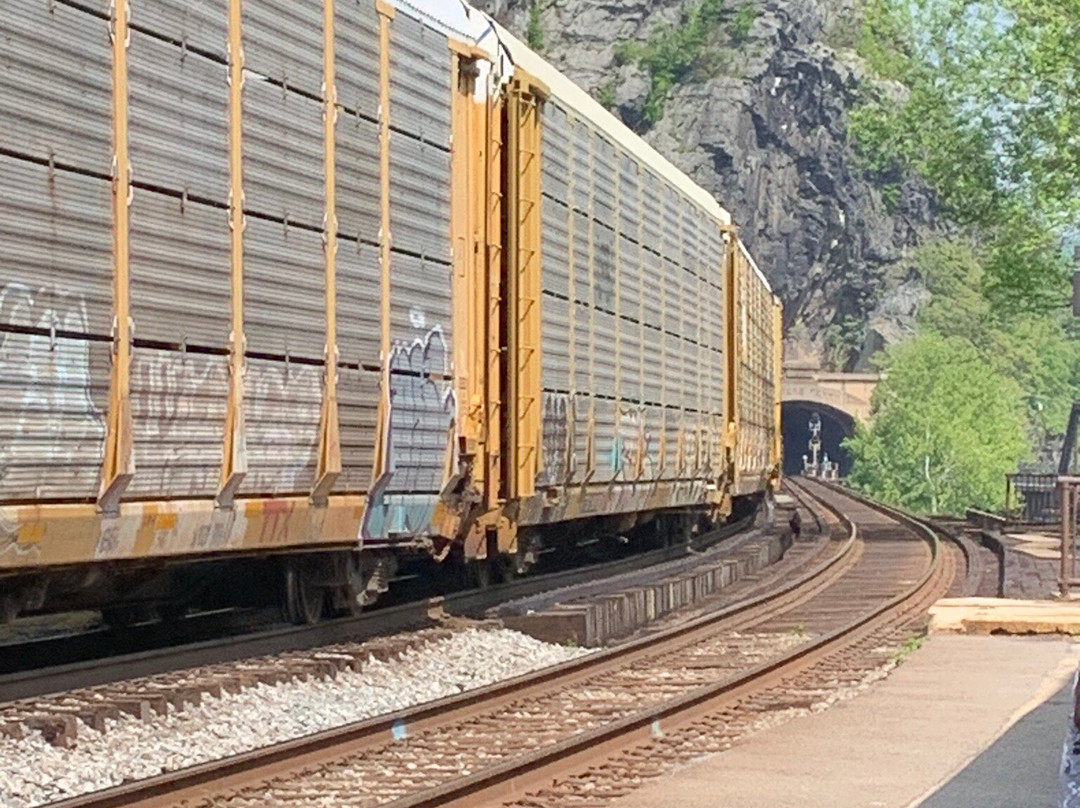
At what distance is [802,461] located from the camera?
15738 cm

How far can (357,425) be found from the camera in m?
13.0

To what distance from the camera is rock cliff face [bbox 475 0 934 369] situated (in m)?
152

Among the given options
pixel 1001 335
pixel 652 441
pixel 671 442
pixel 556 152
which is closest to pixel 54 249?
pixel 556 152

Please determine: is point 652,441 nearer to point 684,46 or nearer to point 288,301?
point 288,301

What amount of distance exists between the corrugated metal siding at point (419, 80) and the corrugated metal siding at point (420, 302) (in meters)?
0.90

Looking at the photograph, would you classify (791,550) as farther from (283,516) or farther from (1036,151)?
(283,516)

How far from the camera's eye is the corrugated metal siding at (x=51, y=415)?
923cm

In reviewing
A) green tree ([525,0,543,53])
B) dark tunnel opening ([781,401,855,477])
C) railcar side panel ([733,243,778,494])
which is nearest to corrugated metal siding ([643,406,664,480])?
railcar side panel ([733,243,778,494])

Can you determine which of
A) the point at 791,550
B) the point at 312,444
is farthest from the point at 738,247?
the point at 312,444

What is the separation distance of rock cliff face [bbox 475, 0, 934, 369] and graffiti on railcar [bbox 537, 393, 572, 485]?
133m

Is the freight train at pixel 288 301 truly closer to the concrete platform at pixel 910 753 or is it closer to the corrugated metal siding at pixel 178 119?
the corrugated metal siding at pixel 178 119

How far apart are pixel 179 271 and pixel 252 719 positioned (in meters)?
2.40

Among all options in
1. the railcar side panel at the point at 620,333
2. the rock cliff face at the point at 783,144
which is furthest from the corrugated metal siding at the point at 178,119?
the rock cliff face at the point at 783,144

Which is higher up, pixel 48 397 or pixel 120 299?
pixel 120 299
